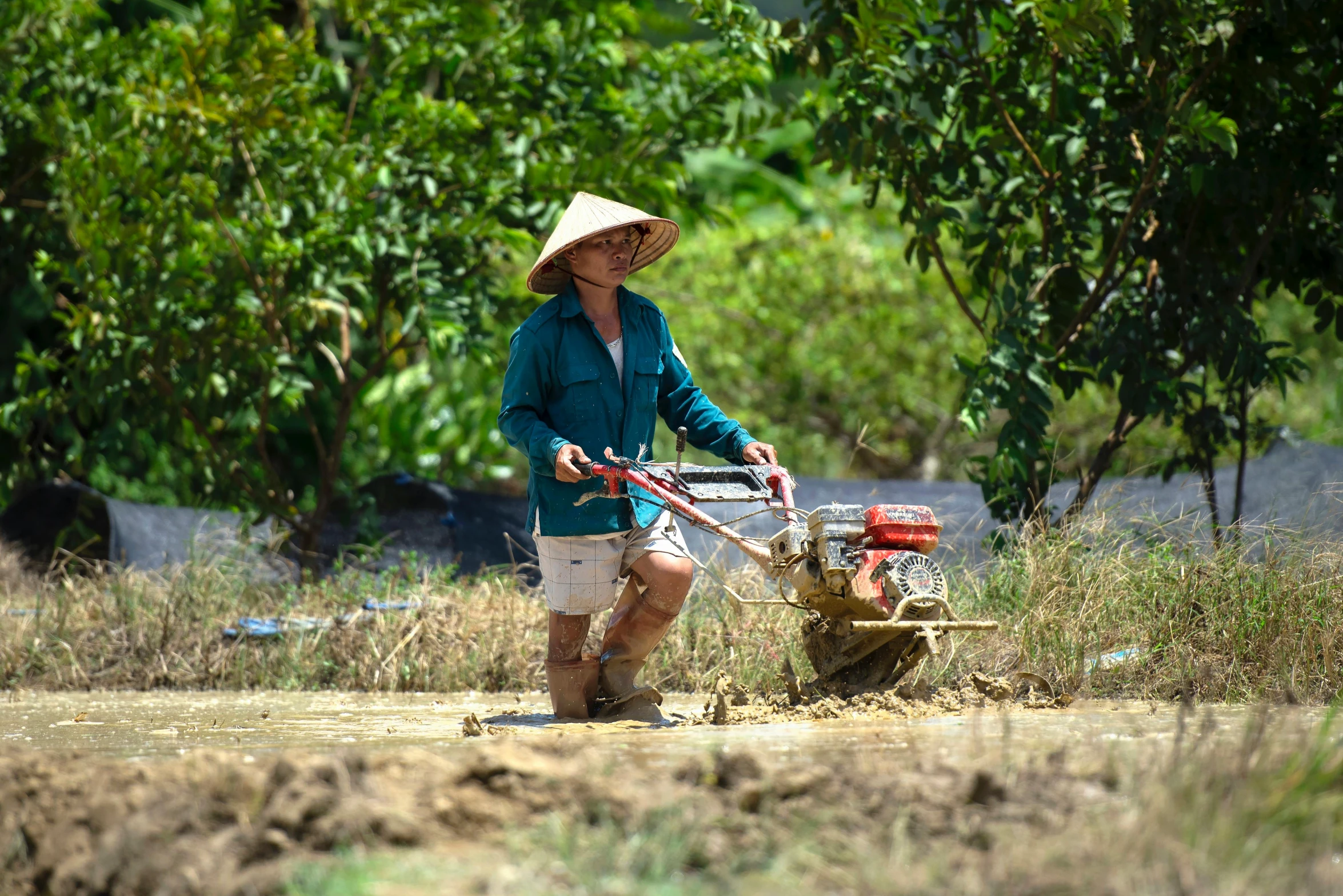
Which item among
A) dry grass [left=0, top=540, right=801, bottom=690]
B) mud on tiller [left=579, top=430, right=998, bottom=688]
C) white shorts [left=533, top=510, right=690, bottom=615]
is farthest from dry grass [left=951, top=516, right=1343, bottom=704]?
white shorts [left=533, top=510, right=690, bottom=615]

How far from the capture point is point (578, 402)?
173 inches

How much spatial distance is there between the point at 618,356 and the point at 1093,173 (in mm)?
3037

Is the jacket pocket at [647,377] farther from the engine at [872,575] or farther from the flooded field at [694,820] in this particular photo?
the flooded field at [694,820]

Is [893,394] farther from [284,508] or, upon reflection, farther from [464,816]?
[464,816]

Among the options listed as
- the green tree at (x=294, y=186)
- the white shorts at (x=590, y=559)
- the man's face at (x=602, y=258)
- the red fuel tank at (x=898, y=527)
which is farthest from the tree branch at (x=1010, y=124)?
the white shorts at (x=590, y=559)

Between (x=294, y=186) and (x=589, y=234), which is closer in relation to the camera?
(x=589, y=234)

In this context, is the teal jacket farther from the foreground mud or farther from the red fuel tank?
the foreground mud

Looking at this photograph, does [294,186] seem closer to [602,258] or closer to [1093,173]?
[602,258]

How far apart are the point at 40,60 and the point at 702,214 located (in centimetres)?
423

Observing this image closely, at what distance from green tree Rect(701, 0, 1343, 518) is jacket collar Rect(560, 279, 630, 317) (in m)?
1.85

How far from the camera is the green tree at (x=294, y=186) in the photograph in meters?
6.97

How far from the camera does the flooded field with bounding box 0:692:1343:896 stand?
2.09 meters

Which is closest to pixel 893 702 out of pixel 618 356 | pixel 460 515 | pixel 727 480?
pixel 727 480

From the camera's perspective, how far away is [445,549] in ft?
24.8
